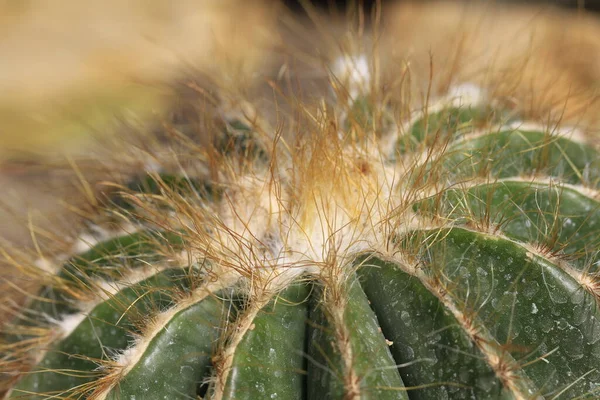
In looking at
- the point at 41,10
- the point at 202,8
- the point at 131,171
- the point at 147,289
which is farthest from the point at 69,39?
the point at 147,289

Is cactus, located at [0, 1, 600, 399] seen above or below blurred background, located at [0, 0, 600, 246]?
below

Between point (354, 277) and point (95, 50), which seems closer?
point (354, 277)

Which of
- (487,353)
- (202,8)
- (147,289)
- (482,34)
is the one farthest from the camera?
(202,8)

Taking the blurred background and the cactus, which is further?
the blurred background

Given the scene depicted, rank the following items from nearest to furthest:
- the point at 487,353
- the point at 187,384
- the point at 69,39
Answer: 1. the point at 487,353
2. the point at 187,384
3. the point at 69,39

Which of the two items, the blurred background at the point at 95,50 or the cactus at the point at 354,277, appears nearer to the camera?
the cactus at the point at 354,277

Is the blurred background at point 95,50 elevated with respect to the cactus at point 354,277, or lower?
elevated

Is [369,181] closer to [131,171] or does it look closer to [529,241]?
[529,241]

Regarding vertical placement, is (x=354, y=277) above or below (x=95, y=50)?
below
